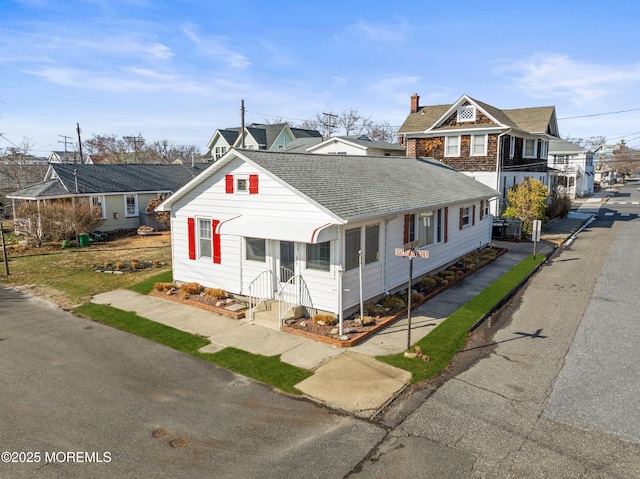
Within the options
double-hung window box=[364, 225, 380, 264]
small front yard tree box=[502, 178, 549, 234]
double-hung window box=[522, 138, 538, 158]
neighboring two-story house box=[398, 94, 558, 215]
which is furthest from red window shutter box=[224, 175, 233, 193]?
double-hung window box=[522, 138, 538, 158]

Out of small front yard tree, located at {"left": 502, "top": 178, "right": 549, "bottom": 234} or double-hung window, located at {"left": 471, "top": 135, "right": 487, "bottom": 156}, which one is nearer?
small front yard tree, located at {"left": 502, "top": 178, "right": 549, "bottom": 234}

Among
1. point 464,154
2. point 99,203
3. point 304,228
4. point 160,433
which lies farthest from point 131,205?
point 160,433

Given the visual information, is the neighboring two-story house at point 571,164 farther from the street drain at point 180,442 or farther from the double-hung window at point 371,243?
the street drain at point 180,442

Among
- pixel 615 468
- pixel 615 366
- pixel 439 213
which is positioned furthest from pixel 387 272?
pixel 615 468

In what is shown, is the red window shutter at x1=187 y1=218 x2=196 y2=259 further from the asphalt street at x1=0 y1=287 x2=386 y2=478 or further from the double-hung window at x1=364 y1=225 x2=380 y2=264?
the double-hung window at x1=364 y1=225 x2=380 y2=264

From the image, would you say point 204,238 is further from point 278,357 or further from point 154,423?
point 154,423
